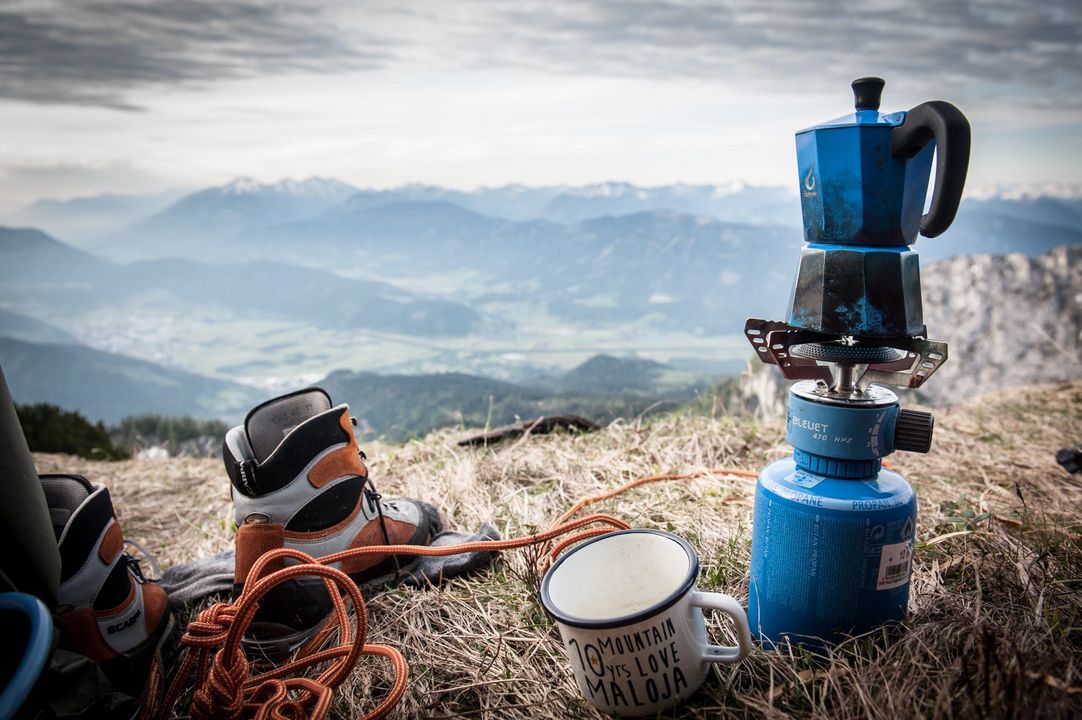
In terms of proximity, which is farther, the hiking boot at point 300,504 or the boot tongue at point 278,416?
the boot tongue at point 278,416

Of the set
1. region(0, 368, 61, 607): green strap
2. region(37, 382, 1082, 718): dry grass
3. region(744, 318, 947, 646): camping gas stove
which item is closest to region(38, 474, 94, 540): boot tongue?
region(0, 368, 61, 607): green strap

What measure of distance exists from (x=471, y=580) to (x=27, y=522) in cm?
136

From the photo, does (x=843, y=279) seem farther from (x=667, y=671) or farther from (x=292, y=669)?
(x=292, y=669)

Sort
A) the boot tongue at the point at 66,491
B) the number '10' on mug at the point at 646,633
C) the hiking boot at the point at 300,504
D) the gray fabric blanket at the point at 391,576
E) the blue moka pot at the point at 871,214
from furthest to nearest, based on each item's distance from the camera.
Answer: the gray fabric blanket at the point at 391,576
the hiking boot at the point at 300,504
the boot tongue at the point at 66,491
the blue moka pot at the point at 871,214
the number '10' on mug at the point at 646,633

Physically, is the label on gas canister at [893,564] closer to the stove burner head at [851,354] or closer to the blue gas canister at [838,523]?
the blue gas canister at [838,523]

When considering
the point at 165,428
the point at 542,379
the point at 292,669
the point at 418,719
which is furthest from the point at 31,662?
the point at 542,379

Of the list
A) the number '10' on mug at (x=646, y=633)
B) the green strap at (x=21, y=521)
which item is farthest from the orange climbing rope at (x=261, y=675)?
the green strap at (x=21, y=521)

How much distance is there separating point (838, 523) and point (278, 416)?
6.50ft

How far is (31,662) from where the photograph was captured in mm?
1182

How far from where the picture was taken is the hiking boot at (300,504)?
216cm

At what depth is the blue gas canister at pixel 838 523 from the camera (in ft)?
5.24

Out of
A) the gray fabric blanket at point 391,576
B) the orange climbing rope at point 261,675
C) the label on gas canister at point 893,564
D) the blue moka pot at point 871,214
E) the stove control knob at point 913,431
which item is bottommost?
the gray fabric blanket at point 391,576

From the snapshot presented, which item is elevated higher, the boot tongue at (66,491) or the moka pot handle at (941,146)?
the moka pot handle at (941,146)

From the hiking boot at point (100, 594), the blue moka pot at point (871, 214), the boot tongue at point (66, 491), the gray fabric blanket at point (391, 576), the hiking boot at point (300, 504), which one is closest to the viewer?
the blue moka pot at point (871, 214)
